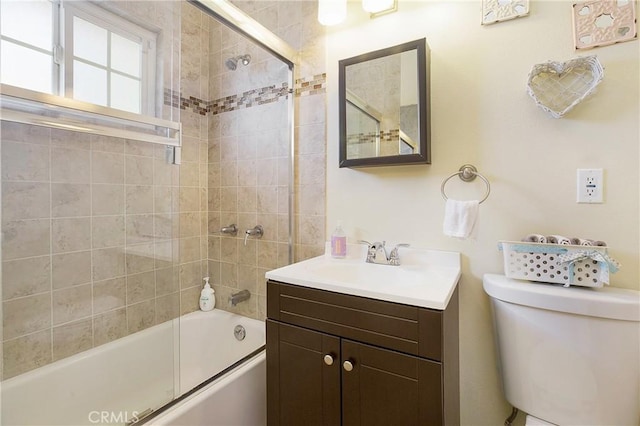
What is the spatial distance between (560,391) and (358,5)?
1.80m

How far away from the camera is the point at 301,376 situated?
1055mm

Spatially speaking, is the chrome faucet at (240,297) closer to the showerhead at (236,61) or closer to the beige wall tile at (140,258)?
the beige wall tile at (140,258)

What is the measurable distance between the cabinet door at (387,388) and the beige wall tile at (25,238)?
4.39 feet

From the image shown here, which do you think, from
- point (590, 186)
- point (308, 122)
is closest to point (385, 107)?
point (308, 122)

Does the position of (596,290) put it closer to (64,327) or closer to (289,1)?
(289,1)

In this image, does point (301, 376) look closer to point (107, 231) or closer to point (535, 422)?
point (535, 422)

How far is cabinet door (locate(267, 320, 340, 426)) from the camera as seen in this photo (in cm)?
99

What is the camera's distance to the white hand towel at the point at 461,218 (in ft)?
3.61

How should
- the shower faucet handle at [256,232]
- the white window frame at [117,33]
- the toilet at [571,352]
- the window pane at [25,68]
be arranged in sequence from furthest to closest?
the shower faucet handle at [256,232]
the white window frame at [117,33]
the window pane at [25,68]
the toilet at [571,352]

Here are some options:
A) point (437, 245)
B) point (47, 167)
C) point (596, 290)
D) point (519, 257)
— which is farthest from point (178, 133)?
point (596, 290)

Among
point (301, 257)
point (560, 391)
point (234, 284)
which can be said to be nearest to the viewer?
point (560, 391)

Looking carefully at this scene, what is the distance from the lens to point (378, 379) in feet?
2.99

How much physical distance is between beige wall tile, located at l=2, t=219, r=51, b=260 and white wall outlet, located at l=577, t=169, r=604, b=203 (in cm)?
213

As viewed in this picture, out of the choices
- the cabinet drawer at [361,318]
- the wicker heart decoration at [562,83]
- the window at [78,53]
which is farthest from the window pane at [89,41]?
the wicker heart decoration at [562,83]
